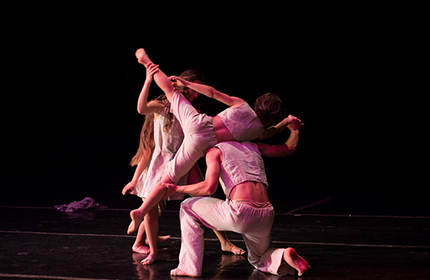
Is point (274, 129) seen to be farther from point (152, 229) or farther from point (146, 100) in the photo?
point (152, 229)

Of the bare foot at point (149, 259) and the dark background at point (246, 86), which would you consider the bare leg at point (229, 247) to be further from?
the dark background at point (246, 86)

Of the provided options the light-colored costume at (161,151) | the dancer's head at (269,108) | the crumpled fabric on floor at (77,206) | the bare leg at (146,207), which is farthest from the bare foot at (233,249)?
the crumpled fabric on floor at (77,206)

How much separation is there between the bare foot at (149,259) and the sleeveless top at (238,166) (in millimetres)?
560

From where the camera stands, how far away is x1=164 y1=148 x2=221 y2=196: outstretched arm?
7.64 feet

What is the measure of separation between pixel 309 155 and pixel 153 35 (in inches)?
101

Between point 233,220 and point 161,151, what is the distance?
0.79m

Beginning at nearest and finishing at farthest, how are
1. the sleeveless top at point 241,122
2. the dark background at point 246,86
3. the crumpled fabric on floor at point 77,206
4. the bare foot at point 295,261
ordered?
the bare foot at point 295,261
the sleeveless top at point 241,122
the crumpled fabric on floor at point 77,206
the dark background at point 246,86

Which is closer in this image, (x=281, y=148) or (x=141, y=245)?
(x=281, y=148)

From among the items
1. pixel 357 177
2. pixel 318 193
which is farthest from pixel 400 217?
pixel 357 177

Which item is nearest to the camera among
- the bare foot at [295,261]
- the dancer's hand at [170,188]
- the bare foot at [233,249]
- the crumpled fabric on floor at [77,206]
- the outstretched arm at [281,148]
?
the bare foot at [295,261]

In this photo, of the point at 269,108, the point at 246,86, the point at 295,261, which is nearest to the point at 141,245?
the point at 295,261

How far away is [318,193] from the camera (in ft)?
19.5

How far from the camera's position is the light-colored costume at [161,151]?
2.81 m

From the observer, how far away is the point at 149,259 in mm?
2619
